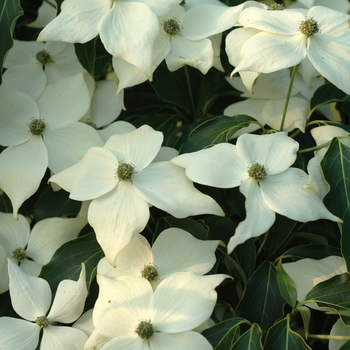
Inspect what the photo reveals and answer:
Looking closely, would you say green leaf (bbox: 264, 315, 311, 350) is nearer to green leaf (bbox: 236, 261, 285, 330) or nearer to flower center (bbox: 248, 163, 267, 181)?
green leaf (bbox: 236, 261, 285, 330)

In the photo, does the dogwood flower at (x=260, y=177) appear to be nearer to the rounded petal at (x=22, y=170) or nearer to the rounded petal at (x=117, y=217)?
the rounded petal at (x=117, y=217)

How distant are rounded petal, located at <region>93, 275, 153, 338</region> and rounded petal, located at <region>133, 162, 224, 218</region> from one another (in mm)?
96

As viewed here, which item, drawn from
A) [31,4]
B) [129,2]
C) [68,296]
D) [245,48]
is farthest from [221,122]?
[31,4]

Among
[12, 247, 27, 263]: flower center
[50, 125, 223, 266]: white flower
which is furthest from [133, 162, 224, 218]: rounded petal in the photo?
[12, 247, 27, 263]: flower center

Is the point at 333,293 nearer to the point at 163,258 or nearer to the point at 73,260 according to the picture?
the point at 163,258

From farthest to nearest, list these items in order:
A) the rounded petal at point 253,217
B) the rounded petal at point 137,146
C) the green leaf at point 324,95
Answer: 1. the green leaf at point 324,95
2. the rounded petal at point 137,146
3. the rounded petal at point 253,217

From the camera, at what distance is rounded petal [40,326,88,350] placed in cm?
71

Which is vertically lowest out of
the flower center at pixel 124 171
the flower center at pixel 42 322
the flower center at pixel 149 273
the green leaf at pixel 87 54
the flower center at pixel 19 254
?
the flower center at pixel 19 254

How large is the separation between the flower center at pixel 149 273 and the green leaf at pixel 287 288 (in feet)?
0.50

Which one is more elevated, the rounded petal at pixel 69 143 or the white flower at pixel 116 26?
the white flower at pixel 116 26

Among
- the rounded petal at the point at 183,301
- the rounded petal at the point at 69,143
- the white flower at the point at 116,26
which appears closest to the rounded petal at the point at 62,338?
the rounded petal at the point at 183,301

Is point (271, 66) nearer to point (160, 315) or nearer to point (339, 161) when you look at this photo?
point (339, 161)

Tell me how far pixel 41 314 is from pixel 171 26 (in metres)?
0.43

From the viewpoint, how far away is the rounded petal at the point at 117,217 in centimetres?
70
